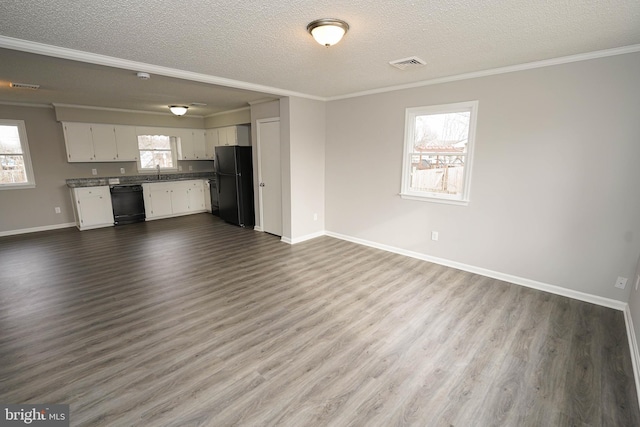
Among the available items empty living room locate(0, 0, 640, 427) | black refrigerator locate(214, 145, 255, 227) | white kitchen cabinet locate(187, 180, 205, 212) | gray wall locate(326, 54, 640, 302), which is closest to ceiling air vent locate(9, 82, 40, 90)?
empty living room locate(0, 0, 640, 427)

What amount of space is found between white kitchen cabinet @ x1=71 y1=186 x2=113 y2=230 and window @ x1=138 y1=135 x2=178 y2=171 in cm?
126

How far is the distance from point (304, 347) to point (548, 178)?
316 centimetres

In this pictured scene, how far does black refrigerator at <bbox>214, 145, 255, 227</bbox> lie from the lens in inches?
236

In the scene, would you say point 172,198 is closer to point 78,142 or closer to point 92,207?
point 92,207

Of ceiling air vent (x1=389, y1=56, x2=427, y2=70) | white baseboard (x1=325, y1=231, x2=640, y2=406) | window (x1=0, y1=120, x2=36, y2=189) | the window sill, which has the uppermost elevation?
ceiling air vent (x1=389, y1=56, x2=427, y2=70)

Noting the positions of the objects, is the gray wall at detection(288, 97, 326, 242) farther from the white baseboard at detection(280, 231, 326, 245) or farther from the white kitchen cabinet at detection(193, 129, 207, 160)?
the white kitchen cabinet at detection(193, 129, 207, 160)

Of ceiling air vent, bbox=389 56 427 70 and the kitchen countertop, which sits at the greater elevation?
ceiling air vent, bbox=389 56 427 70

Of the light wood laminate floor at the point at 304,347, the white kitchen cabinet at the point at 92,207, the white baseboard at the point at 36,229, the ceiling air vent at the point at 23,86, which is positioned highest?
the ceiling air vent at the point at 23,86

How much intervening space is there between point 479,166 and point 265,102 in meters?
3.71

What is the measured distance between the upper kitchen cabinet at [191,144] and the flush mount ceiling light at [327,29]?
6273 millimetres

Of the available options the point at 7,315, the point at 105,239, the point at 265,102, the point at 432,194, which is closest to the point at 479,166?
the point at 432,194

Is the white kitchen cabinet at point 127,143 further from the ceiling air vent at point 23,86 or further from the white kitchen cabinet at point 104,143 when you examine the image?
the ceiling air vent at point 23,86

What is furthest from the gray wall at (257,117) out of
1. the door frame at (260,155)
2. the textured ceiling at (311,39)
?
the textured ceiling at (311,39)

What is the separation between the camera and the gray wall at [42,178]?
5586mm
